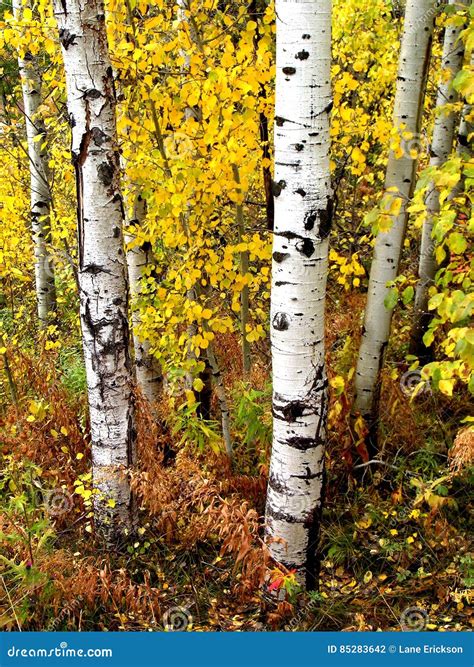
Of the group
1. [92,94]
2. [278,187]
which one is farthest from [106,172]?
[278,187]

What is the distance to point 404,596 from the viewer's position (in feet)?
→ 10.6

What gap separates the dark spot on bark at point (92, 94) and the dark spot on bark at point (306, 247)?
53.9 inches

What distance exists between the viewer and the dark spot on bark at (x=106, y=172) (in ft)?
10.1

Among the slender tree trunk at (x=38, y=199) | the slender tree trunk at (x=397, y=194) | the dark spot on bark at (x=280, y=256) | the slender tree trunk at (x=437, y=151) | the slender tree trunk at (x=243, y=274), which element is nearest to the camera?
the dark spot on bark at (x=280, y=256)

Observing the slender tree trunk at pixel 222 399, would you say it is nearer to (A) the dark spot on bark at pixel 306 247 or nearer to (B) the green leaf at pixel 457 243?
(A) the dark spot on bark at pixel 306 247

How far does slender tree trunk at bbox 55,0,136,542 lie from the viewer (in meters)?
2.93

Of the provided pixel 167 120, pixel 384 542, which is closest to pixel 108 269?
pixel 167 120

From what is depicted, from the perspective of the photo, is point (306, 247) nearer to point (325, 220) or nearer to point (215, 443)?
point (325, 220)

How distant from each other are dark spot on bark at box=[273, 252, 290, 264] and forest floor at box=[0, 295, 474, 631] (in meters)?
1.39

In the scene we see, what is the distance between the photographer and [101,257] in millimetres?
3209

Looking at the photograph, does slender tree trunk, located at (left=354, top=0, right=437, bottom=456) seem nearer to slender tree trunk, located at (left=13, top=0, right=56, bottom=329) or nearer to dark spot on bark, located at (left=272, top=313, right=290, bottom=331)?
dark spot on bark, located at (left=272, top=313, right=290, bottom=331)

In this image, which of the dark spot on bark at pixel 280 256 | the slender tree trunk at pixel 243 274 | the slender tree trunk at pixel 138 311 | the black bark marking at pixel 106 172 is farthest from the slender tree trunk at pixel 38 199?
the dark spot on bark at pixel 280 256

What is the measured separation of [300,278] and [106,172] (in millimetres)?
1253

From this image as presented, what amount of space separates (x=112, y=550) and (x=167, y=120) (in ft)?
9.11
